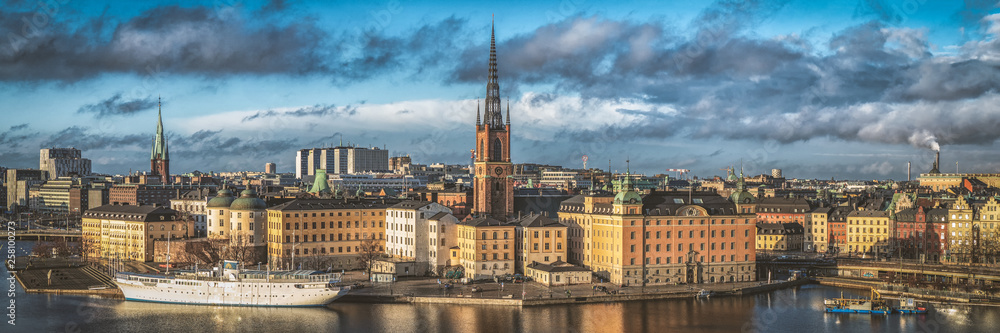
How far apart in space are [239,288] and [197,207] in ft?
183

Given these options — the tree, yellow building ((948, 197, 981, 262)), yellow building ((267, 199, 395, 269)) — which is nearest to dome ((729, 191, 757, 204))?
yellow building ((948, 197, 981, 262))

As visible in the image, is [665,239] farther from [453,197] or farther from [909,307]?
[453,197]

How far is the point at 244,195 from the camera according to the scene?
4818 inches

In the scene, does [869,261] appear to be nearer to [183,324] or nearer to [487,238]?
[487,238]

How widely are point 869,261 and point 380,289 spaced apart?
54835 mm

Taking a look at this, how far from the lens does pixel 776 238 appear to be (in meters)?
139

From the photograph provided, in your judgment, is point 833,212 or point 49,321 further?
point 833,212

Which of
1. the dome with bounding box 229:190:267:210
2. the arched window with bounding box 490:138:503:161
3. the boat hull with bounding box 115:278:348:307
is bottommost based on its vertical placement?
the boat hull with bounding box 115:278:348:307

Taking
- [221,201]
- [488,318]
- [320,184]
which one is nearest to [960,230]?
[488,318]

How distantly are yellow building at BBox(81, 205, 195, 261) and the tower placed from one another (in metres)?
37.9

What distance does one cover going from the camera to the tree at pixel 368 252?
108 m

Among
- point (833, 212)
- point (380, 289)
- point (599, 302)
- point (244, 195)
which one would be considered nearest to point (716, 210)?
point (599, 302)

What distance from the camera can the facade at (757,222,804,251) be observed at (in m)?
139

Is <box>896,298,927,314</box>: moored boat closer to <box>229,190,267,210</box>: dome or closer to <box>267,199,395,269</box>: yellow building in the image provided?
<box>267,199,395,269</box>: yellow building
